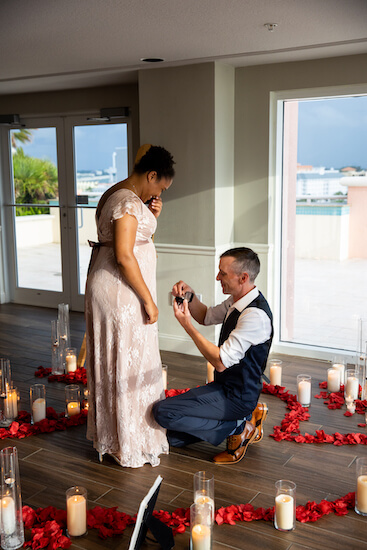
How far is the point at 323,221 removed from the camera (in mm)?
4664

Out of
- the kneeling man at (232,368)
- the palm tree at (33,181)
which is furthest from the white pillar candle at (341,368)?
the palm tree at (33,181)

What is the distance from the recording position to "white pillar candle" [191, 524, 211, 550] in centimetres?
218

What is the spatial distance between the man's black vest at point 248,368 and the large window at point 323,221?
188cm

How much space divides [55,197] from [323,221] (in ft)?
10.2

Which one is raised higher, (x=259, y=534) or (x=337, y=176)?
(x=337, y=176)

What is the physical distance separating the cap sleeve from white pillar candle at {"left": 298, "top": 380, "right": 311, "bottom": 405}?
1.62 m

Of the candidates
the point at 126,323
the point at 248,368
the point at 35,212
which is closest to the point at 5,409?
the point at 126,323

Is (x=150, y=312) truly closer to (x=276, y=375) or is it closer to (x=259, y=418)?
(x=259, y=418)

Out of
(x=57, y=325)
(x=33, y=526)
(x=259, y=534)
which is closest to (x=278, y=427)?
(x=259, y=534)

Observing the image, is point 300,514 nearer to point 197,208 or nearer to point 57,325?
point 57,325

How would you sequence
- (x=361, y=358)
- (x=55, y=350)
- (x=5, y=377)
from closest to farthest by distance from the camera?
(x=5, y=377)
(x=361, y=358)
(x=55, y=350)

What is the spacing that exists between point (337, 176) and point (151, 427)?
2555 millimetres

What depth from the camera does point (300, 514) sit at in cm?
250

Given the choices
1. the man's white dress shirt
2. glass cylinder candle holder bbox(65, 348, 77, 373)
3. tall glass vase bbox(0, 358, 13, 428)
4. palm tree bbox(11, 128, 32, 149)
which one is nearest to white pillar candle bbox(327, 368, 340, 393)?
the man's white dress shirt
